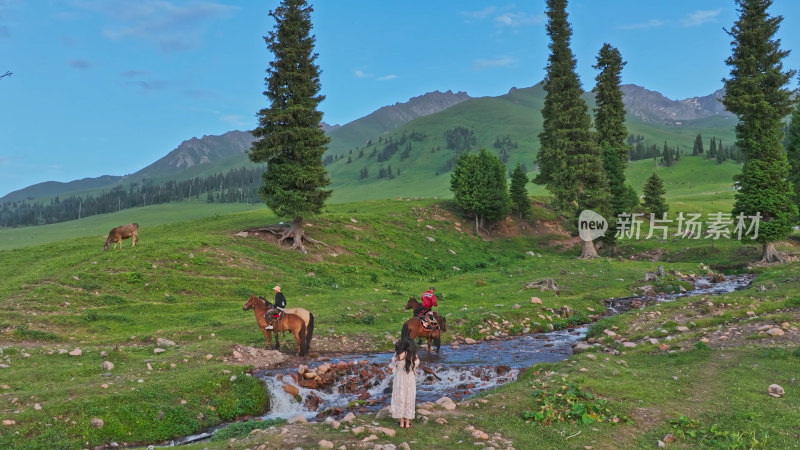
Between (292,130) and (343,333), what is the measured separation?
24.2 m

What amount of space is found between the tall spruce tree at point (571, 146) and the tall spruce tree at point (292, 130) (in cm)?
2817

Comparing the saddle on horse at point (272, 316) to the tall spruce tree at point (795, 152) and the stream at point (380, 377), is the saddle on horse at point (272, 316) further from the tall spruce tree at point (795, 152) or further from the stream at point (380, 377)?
the tall spruce tree at point (795, 152)

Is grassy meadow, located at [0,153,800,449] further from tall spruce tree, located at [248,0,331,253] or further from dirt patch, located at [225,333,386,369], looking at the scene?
tall spruce tree, located at [248,0,331,253]

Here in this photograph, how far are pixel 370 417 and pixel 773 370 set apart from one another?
13895mm

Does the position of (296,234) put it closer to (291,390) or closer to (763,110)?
(291,390)

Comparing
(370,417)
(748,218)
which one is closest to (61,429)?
(370,417)

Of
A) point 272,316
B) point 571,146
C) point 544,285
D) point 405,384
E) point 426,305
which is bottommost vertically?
point 544,285

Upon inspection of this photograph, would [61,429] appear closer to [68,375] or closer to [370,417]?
[68,375]

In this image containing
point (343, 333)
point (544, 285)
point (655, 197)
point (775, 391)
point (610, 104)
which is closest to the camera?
point (775, 391)

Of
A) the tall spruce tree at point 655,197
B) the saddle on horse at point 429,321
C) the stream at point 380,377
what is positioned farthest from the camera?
the tall spruce tree at point 655,197

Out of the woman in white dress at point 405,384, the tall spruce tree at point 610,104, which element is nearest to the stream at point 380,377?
the woman in white dress at point 405,384

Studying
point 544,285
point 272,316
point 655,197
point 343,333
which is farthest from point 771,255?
point 272,316

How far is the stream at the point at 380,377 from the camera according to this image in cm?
1698

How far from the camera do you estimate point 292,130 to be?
43.2m
